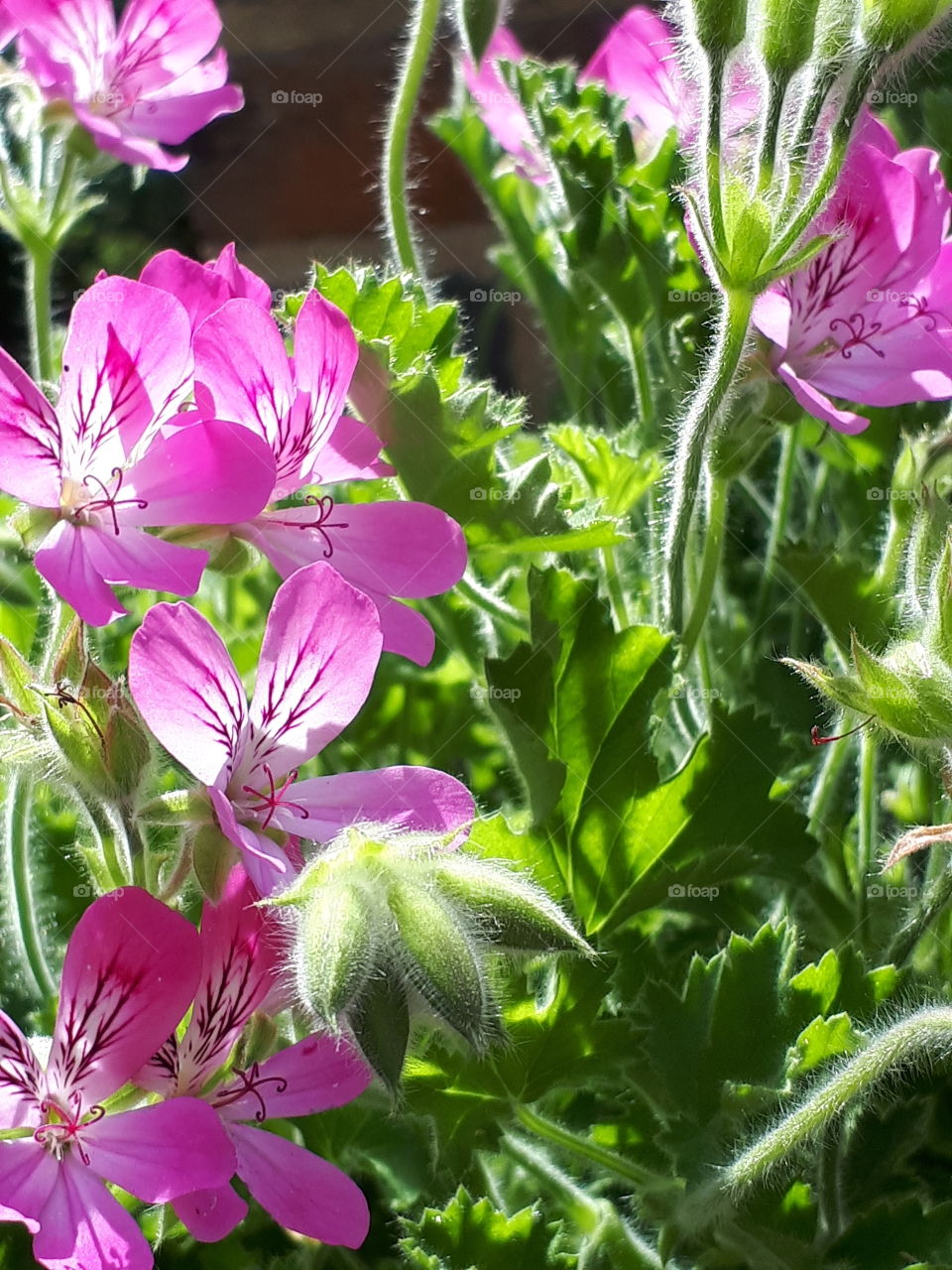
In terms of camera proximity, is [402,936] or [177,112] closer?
[402,936]

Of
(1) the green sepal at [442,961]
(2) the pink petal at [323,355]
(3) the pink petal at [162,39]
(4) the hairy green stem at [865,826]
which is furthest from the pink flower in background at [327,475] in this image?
(3) the pink petal at [162,39]

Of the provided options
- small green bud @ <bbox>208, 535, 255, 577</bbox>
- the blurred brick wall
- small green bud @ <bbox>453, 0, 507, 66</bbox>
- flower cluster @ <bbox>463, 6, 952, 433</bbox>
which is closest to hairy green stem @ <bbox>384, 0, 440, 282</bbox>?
small green bud @ <bbox>453, 0, 507, 66</bbox>

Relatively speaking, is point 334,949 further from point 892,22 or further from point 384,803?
point 892,22

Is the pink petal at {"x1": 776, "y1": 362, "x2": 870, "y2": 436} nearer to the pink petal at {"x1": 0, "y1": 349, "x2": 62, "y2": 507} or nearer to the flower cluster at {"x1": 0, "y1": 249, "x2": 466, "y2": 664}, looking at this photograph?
the flower cluster at {"x1": 0, "y1": 249, "x2": 466, "y2": 664}

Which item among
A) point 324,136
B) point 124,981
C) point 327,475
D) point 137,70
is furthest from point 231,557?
point 324,136

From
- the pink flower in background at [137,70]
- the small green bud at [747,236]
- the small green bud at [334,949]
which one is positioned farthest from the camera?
the pink flower in background at [137,70]

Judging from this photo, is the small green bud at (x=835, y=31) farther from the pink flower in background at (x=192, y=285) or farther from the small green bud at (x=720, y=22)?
the pink flower in background at (x=192, y=285)
